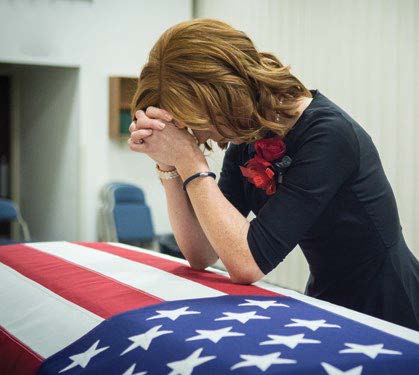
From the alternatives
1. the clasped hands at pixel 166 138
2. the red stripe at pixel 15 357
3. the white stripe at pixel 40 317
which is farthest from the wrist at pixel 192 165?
the red stripe at pixel 15 357

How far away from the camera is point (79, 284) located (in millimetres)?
1304

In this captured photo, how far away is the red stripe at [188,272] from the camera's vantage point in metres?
1.31

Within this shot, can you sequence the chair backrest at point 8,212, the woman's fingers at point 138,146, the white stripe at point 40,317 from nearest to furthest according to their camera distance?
1. the white stripe at point 40,317
2. the woman's fingers at point 138,146
3. the chair backrest at point 8,212

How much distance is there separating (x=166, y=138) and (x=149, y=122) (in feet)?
0.19

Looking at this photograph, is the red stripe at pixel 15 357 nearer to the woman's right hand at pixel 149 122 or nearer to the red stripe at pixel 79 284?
the red stripe at pixel 79 284

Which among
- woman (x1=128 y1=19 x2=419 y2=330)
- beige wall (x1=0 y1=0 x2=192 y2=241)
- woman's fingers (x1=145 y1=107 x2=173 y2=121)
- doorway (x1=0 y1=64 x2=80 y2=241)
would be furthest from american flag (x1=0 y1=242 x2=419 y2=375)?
doorway (x1=0 y1=64 x2=80 y2=241)

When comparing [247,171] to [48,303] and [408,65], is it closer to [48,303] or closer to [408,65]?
[48,303]

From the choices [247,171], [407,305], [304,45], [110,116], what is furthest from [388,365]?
[110,116]

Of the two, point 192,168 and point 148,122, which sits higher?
point 148,122

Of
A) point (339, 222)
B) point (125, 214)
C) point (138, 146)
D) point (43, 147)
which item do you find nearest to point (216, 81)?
point (138, 146)

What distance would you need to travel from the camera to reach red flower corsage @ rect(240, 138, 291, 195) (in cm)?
150

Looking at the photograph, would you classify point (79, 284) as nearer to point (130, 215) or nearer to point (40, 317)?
point (40, 317)

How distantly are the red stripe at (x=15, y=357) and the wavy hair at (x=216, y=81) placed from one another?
0.57 metres

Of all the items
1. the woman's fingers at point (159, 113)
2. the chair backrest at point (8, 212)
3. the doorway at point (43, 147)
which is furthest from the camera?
the doorway at point (43, 147)
